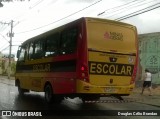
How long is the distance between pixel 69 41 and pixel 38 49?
387cm

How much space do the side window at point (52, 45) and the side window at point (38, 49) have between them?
64 cm

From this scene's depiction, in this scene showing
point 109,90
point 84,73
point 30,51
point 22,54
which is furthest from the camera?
point 22,54

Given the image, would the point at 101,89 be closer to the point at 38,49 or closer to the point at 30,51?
the point at 38,49

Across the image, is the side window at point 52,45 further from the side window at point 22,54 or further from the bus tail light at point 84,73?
the side window at point 22,54

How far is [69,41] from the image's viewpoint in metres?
13.9

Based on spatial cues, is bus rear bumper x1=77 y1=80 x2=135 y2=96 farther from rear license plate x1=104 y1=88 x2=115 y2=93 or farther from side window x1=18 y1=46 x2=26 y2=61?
side window x1=18 y1=46 x2=26 y2=61

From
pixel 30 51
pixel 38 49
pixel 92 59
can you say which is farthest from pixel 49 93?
pixel 30 51

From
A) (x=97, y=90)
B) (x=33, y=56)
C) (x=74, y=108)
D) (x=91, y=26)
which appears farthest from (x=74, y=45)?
(x=33, y=56)

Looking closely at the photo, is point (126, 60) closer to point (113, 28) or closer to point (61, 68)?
point (113, 28)

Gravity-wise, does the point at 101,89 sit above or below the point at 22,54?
below

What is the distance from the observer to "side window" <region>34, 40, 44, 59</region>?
1684 cm

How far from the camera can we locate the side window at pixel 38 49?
663 inches

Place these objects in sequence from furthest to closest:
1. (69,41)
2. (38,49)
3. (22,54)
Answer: (22,54) < (38,49) < (69,41)

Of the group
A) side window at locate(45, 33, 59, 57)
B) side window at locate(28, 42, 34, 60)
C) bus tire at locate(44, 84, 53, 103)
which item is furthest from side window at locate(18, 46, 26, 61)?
bus tire at locate(44, 84, 53, 103)
